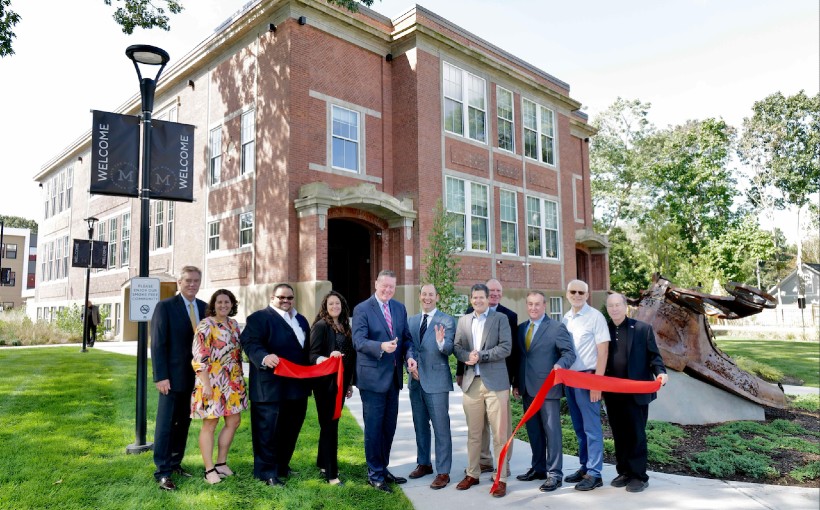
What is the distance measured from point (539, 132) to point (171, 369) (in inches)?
825

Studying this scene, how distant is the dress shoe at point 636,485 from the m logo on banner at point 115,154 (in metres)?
6.66

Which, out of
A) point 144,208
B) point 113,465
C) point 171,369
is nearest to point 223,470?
point 171,369

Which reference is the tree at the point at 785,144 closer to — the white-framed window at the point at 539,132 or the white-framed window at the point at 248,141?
the white-framed window at the point at 539,132

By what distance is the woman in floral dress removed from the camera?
541 centimetres

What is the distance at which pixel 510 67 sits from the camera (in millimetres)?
22188

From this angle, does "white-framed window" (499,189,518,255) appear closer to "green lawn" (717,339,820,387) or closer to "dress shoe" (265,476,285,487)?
"green lawn" (717,339,820,387)

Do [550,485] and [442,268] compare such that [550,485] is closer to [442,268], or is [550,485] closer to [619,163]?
[442,268]

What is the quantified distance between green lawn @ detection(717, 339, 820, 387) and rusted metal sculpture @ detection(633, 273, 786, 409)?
20.3ft

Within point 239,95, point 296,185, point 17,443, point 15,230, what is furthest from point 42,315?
point 15,230

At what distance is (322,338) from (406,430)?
2.93 m

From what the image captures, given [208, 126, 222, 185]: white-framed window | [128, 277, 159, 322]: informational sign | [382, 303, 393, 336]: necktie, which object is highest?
[208, 126, 222, 185]: white-framed window

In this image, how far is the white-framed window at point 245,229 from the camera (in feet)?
59.1

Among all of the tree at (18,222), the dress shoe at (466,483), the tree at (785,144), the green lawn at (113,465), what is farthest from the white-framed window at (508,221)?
the tree at (18,222)

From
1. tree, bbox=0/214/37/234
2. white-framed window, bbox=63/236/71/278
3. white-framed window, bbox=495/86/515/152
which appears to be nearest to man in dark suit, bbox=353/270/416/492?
white-framed window, bbox=495/86/515/152
